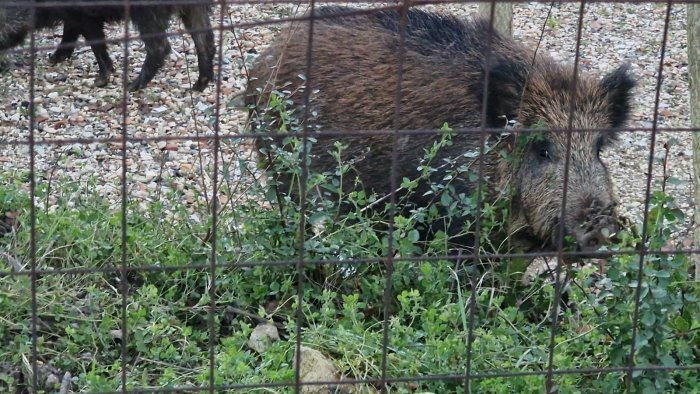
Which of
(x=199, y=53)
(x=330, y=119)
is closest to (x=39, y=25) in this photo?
(x=199, y=53)

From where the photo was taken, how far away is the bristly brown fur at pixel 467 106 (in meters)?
4.65

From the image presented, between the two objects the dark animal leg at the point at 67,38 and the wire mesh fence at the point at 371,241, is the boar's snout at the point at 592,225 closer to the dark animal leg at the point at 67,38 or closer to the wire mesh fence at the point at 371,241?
the wire mesh fence at the point at 371,241

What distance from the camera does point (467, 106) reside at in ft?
15.5

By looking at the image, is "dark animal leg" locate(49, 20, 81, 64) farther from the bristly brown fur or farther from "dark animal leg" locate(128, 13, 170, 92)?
the bristly brown fur

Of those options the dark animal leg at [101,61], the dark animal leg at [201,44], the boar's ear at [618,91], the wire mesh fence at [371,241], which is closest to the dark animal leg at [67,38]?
the dark animal leg at [101,61]

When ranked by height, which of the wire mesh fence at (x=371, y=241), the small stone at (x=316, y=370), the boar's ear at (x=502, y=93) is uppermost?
the boar's ear at (x=502, y=93)

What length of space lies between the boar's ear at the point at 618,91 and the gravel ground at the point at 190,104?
A: 282 millimetres

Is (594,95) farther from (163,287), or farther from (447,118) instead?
(163,287)

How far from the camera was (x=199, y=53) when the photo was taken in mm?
8195

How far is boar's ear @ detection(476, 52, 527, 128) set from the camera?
15.2 feet

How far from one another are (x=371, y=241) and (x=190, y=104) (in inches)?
143

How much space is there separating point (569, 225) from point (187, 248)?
162 centimetres

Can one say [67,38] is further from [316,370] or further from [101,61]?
[316,370]

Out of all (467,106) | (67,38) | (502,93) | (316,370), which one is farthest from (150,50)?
(316,370)
